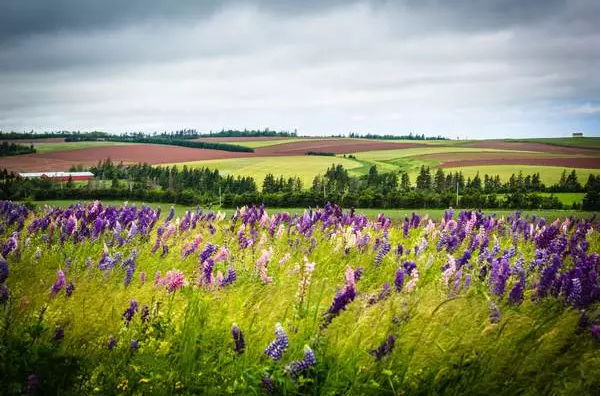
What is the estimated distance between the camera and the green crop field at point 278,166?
88.5 ft

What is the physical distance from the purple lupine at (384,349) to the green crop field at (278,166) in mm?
19458

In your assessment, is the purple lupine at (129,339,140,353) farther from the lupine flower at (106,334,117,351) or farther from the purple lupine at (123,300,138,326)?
the purple lupine at (123,300,138,326)

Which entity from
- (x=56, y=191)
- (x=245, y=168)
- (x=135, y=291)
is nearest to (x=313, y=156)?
(x=245, y=168)

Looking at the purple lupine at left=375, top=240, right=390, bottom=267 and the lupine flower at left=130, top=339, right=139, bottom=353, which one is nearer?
the lupine flower at left=130, top=339, right=139, bottom=353

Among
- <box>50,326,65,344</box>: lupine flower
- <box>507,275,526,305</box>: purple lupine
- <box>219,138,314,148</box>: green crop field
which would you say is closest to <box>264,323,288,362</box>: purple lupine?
<box>50,326,65,344</box>: lupine flower

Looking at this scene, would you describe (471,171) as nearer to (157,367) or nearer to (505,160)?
(505,160)

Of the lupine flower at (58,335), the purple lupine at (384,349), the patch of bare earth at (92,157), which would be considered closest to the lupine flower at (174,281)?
the lupine flower at (58,335)

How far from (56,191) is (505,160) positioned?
25.9 meters

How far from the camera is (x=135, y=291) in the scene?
5.81 meters

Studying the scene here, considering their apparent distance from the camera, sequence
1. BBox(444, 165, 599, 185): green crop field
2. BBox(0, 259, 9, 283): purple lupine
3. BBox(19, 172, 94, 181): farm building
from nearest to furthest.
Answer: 1. BBox(0, 259, 9, 283): purple lupine
2. BBox(19, 172, 94, 181): farm building
3. BBox(444, 165, 599, 185): green crop field

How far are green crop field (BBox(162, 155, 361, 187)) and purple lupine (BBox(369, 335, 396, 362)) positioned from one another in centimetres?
1946

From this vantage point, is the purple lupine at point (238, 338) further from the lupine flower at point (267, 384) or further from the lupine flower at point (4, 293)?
the lupine flower at point (4, 293)

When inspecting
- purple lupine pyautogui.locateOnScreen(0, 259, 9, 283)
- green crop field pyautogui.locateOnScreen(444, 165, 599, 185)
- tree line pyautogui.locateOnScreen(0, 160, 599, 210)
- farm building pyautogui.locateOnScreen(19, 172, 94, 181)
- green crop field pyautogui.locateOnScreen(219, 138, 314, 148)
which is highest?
green crop field pyautogui.locateOnScreen(219, 138, 314, 148)

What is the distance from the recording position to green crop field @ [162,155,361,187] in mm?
26964
